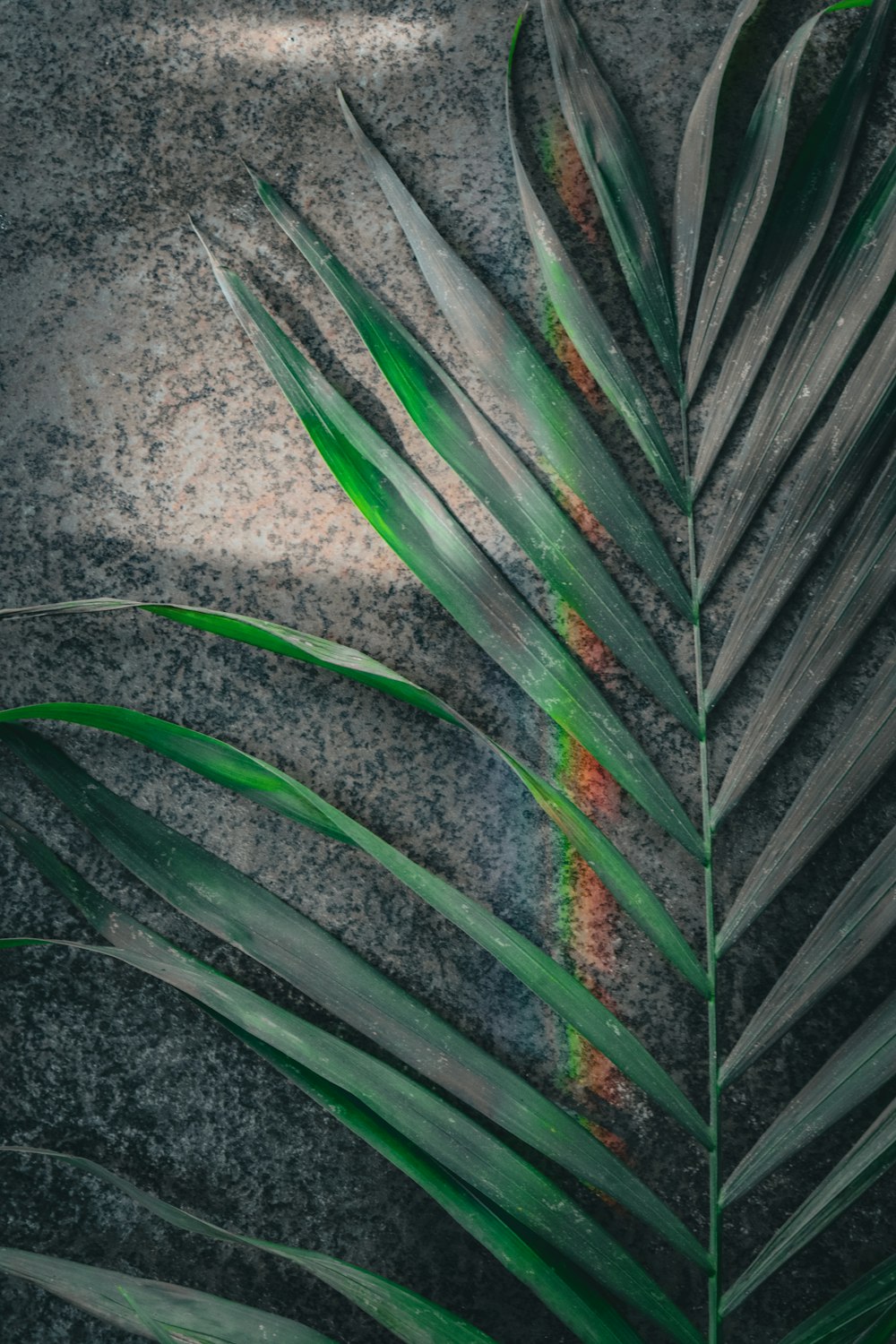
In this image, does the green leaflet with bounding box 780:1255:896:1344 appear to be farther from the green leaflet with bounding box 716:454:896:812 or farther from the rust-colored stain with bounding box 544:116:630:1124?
the green leaflet with bounding box 716:454:896:812

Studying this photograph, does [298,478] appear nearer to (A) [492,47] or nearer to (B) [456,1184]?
(A) [492,47]

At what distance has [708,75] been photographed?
69 cm

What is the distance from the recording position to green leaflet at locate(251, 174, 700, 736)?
0.65 meters

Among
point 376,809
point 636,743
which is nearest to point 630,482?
point 636,743

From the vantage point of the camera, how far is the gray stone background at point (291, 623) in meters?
0.67

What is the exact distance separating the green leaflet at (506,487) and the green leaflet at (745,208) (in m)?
0.13

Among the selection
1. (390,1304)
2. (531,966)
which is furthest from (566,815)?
(390,1304)

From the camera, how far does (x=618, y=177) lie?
2.34ft

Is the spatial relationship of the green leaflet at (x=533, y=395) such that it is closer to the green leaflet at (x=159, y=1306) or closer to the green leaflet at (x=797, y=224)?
the green leaflet at (x=797, y=224)

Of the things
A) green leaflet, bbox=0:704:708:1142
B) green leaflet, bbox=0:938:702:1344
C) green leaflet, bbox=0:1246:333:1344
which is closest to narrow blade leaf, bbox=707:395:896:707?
green leaflet, bbox=0:704:708:1142

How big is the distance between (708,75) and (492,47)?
21 centimetres

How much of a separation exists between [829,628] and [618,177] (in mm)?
416

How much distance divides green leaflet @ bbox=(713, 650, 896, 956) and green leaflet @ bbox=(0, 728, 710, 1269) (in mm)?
182

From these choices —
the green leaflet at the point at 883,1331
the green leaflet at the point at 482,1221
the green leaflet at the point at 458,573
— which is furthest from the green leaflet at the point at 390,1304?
the green leaflet at the point at 458,573
